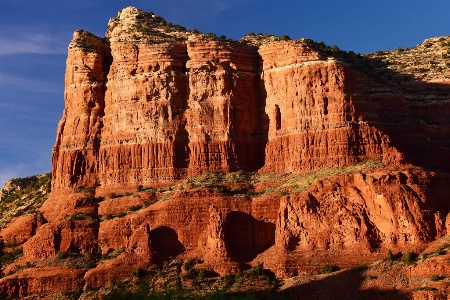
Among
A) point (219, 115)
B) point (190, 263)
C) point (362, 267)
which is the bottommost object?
point (362, 267)

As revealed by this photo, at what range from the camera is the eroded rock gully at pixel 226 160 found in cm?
8619

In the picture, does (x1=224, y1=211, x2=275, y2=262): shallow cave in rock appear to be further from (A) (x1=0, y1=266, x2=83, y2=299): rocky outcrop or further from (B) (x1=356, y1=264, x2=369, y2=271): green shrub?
(A) (x1=0, y1=266, x2=83, y2=299): rocky outcrop

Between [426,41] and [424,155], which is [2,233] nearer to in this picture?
[424,155]

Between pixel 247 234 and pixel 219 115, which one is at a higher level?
pixel 219 115

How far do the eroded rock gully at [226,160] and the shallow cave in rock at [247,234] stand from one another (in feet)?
0.38

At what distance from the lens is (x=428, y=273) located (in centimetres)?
7656

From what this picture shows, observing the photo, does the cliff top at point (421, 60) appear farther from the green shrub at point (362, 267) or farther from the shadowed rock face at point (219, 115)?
the green shrub at point (362, 267)

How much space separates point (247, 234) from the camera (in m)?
90.0

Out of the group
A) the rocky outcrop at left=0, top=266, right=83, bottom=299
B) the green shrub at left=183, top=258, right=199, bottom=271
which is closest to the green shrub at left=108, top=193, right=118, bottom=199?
the rocky outcrop at left=0, top=266, right=83, bottom=299

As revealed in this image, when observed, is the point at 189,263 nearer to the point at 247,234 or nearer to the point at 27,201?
the point at 247,234

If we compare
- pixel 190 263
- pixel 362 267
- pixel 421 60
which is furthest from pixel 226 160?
pixel 421 60

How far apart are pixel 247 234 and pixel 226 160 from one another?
12792 millimetres

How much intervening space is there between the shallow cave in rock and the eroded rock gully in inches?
4.6

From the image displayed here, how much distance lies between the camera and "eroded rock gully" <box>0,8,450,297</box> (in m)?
86.2
